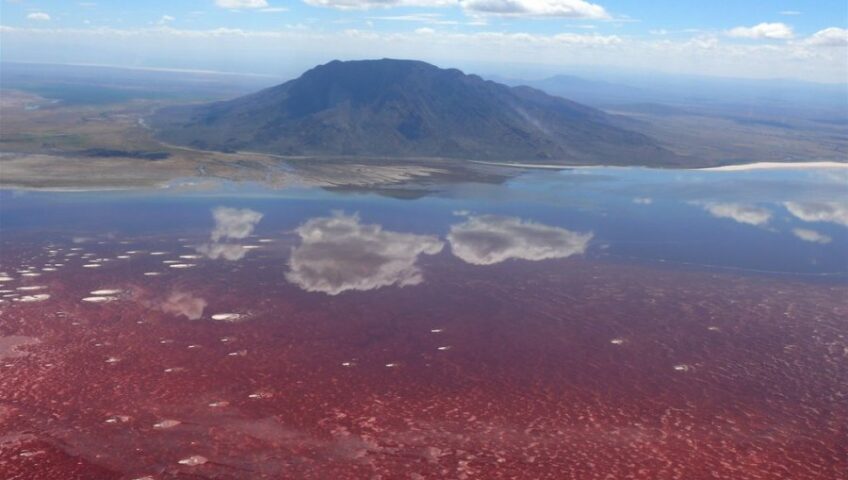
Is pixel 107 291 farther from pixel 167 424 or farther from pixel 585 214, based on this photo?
pixel 585 214

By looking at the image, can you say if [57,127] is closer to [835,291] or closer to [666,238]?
[666,238]

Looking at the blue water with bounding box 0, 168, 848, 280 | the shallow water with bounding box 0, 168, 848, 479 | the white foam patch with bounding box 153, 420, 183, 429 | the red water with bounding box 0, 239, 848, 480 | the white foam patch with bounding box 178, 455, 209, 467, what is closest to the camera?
the white foam patch with bounding box 178, 455, 209, 467

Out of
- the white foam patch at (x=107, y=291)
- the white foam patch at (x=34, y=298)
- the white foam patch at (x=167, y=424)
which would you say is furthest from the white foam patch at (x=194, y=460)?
the white foam patch at (x=34, y=298)

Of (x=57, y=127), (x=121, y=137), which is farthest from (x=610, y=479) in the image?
(x=57, y=127)

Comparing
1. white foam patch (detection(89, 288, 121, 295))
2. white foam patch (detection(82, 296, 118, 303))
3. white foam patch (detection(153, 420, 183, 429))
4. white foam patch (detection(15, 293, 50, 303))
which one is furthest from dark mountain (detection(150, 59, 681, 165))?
white foam patch (detection(153, 420, 183, 429))

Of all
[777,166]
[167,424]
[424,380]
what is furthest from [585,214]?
[777,166]

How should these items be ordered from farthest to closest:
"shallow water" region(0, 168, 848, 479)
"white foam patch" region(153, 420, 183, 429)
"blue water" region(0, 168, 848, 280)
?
"blue water" region(0, 168, 848, 280) → "white foam patch" region(153, 420, 183, 429) → "shallow water" region(0, 168, 848, 479)

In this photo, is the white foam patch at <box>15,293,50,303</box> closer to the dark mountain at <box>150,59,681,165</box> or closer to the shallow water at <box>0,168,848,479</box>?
the shallow water at <box>0,168,848,479</box>

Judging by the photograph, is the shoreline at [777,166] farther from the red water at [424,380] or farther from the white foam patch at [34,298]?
the white foam patch at [34,298]
